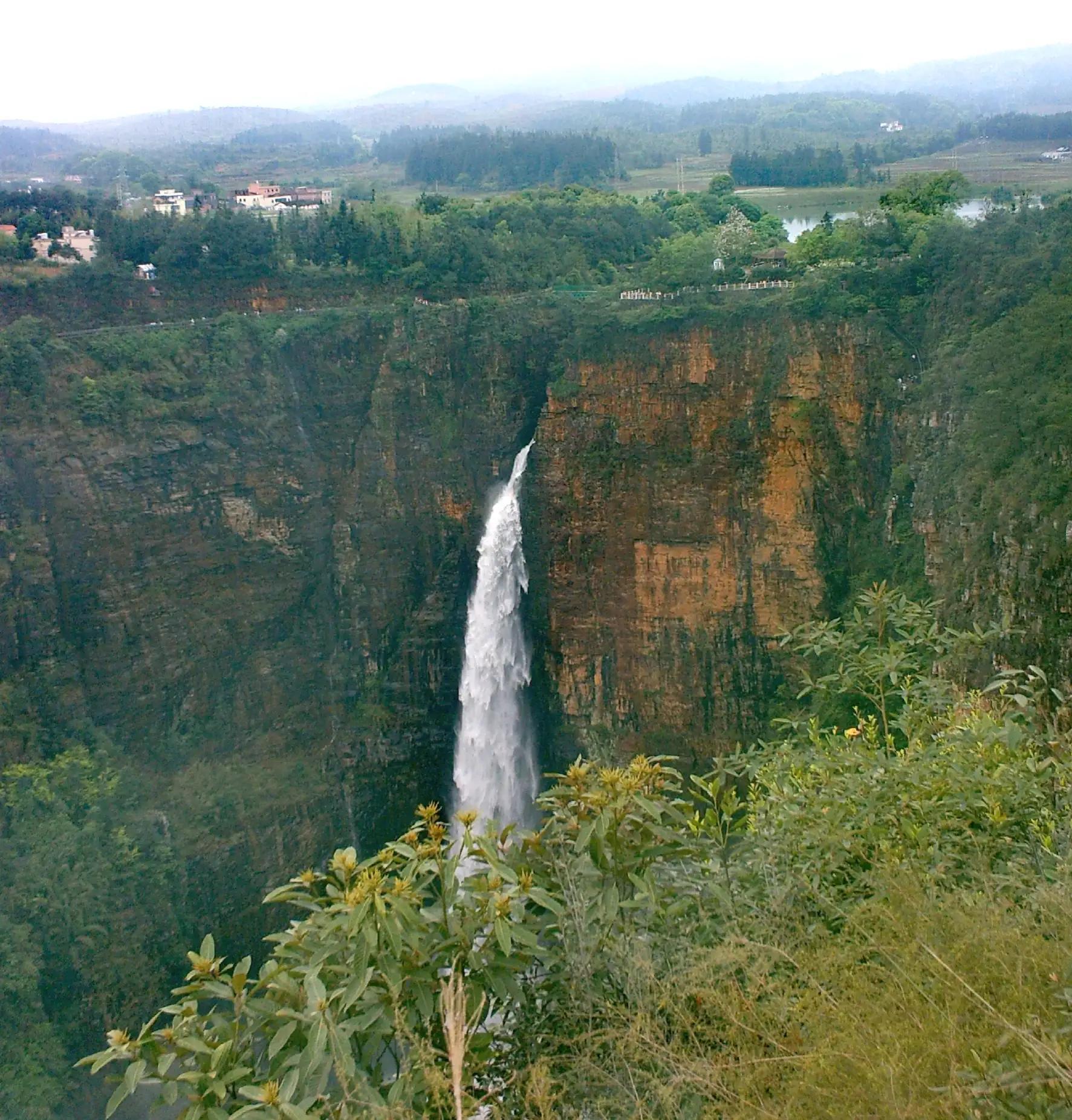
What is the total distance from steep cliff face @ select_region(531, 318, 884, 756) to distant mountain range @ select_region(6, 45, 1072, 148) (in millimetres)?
16036

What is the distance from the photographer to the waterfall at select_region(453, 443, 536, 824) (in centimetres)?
2061

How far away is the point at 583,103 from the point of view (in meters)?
78.5

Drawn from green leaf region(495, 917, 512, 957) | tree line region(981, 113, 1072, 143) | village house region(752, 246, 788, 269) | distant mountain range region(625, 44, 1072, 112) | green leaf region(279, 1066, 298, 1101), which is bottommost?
green leaf region(279, 1066, 298, 1101)

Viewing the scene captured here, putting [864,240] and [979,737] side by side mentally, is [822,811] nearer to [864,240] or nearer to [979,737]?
[979,737]

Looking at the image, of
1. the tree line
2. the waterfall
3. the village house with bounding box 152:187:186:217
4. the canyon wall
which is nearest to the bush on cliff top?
the canyon wall

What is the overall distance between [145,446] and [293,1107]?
1695cm

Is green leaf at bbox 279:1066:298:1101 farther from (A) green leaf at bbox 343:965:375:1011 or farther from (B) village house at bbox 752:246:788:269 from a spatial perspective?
(B) village house at bbox 752:246:788:269

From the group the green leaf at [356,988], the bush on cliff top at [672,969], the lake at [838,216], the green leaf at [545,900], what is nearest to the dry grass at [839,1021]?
the bush on cliff top at [672,969]

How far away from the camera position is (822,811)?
4.84 m

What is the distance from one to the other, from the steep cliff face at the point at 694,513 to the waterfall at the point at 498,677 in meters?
0.54

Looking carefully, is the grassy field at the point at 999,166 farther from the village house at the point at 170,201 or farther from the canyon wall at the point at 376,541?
the village house at the point at 170,201

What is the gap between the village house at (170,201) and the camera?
95.7 feet

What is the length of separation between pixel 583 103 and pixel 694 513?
2627 inches

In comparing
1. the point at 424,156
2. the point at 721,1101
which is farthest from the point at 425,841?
the point at 424,156
